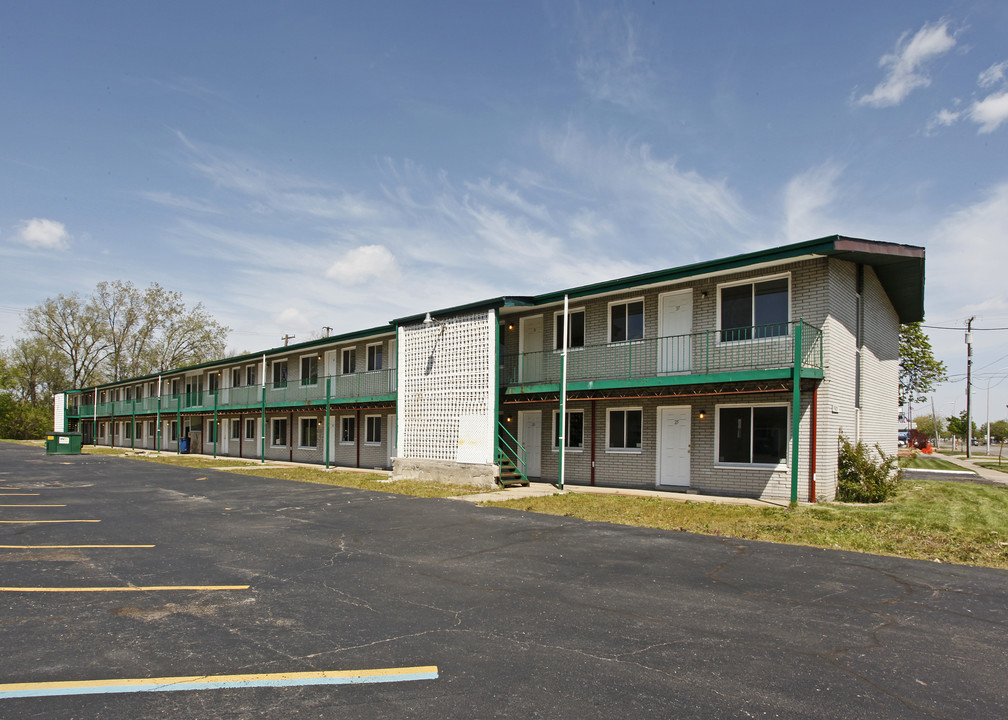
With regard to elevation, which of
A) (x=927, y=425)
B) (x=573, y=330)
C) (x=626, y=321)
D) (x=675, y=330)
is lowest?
(x=927, y=425)

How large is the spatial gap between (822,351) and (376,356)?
18.5 m

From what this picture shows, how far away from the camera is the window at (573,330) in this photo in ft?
63.7

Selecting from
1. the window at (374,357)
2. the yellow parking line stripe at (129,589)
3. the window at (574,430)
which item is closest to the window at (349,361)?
the window at (374,357)

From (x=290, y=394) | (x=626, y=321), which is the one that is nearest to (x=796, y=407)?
(x=626, y=321)

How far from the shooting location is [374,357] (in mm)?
27625

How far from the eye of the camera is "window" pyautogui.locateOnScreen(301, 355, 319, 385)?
3094 centimetres

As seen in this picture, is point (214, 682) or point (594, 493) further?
point (594, 493)

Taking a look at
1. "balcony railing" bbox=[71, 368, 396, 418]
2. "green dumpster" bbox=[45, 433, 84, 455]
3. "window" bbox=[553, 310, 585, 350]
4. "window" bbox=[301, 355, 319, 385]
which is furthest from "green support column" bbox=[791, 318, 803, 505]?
"green dumpster" bbox=[45, 433, 84, 455]

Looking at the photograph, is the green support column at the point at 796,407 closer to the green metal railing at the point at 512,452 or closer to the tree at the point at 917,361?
the green metal railing at the point at 512,452

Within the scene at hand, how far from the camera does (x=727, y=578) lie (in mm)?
7301

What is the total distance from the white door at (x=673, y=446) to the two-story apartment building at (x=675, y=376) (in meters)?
0.04

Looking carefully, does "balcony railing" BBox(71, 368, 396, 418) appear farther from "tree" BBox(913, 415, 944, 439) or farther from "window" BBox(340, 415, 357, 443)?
"tree" BBox(913, 415, 944, 439)

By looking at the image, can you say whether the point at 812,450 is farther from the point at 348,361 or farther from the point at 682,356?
the point at 348,361

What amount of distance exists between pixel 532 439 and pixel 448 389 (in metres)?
3.31
